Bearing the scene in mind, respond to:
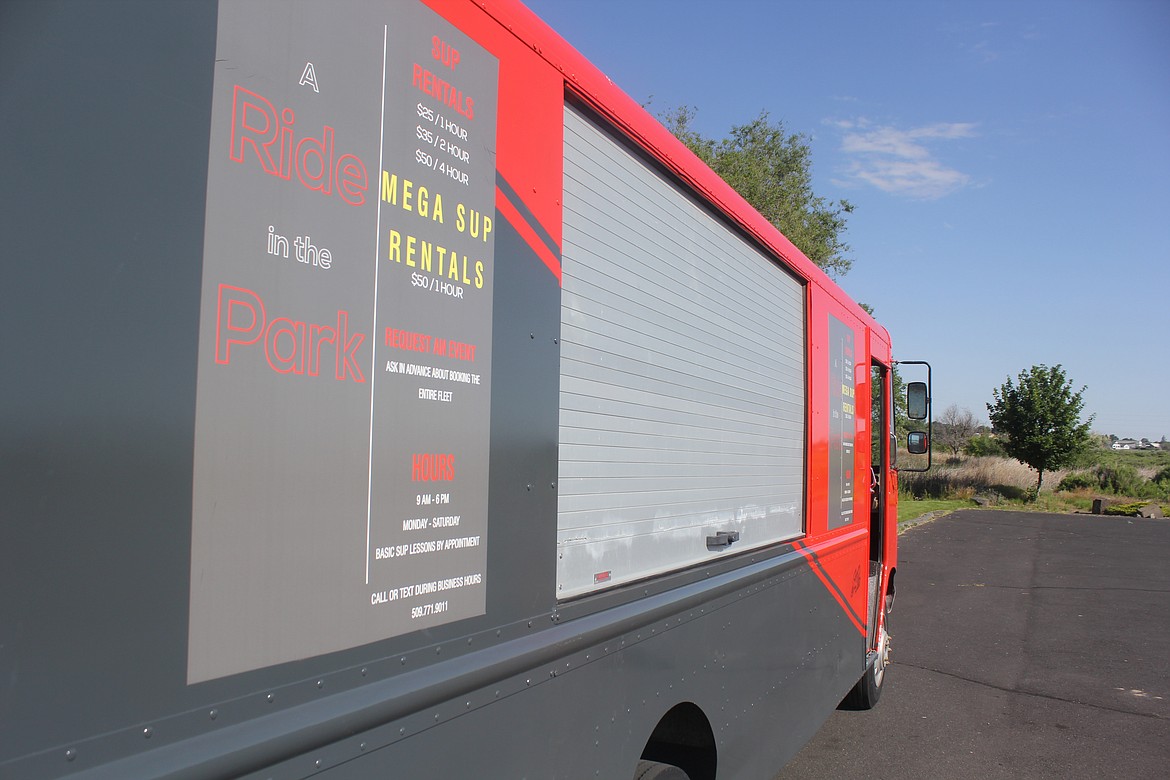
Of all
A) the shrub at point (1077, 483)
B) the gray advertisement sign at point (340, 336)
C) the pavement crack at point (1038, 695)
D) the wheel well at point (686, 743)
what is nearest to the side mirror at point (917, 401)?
the pavement crack at point (1038, 695)

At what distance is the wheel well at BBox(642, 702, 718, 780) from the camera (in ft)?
9.61

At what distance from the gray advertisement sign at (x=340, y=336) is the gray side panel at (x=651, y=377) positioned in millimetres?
448

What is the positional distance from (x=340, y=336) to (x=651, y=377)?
1.37 meters

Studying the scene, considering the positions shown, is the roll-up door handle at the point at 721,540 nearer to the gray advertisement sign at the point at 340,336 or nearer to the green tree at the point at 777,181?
the gray advertisement sign at the point at 340,336

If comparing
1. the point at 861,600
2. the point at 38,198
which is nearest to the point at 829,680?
the point at 861,600

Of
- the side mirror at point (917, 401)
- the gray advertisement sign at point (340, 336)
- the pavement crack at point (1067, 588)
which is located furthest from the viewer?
the pavement crack at point (1067, 588)

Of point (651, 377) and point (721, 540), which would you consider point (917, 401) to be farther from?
point (651, 377)

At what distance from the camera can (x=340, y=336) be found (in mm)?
1500

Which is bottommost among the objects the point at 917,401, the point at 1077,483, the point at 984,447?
the point at 1077,483

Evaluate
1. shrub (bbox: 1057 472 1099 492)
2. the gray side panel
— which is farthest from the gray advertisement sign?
shrub (bbox: 1057 472 1099 492)

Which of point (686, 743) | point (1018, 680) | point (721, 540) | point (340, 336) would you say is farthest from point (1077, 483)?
point (340, 336)

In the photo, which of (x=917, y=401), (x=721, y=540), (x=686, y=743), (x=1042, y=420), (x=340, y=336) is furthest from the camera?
(x=1042, y=420)

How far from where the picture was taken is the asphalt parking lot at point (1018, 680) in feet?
17.9

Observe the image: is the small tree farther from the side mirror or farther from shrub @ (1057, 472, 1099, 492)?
the side mirror
